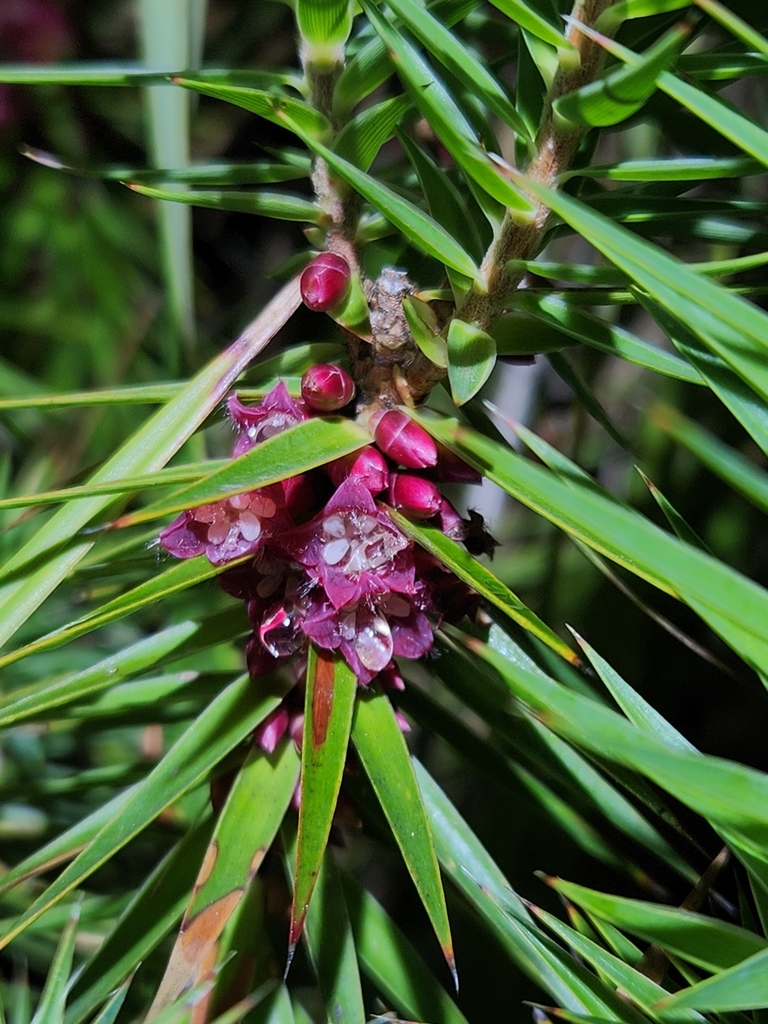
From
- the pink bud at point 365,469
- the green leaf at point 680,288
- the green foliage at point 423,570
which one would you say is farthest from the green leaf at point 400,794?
the green leaf at point 680,288

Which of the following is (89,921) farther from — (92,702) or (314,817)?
(314,817)

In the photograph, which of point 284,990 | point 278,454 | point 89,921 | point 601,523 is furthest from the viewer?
point 89,921

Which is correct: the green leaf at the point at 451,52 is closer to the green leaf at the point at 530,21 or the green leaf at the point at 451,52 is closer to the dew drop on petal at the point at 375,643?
the green leaf at the point at 530,21

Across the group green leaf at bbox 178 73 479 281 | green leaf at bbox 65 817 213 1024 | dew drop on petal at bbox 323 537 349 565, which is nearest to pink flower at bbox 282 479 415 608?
dew drop on petal at bbox 323 537 349 565

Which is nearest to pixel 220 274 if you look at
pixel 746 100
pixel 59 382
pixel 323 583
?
pixel 59 382

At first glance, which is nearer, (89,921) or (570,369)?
(570,369)

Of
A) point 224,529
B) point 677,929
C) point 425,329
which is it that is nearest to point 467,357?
point 425,329

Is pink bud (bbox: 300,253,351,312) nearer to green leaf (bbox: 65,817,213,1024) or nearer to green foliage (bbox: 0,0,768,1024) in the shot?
green foliage (bbox: 0,0,768,1024)
